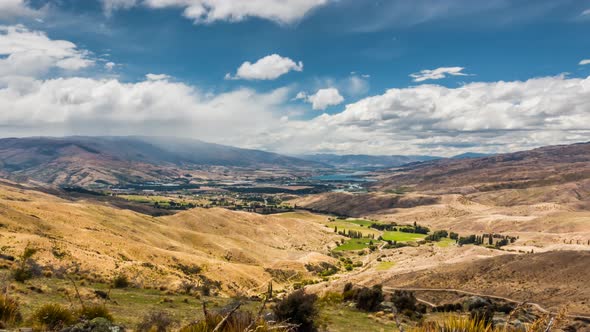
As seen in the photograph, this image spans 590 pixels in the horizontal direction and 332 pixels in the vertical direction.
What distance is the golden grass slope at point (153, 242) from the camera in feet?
159

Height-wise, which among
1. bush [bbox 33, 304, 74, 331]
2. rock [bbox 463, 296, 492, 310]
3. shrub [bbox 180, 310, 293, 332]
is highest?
shrub [bbox 180, 310, 293, 332]

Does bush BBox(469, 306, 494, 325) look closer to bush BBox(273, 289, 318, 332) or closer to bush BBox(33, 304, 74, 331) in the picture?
bush BBox(273, 289, 318, 332)

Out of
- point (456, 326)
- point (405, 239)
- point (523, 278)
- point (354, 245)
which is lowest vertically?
point (354, 245)

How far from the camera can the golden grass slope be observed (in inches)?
1907

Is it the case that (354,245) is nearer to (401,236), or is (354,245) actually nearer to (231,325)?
(401,236)

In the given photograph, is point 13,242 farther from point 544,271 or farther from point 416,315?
point 544,271

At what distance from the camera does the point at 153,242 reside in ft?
294

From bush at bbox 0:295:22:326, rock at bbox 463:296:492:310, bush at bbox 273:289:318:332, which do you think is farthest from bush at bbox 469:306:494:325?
bush at bbox 0:295:22:326

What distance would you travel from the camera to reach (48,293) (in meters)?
21.7

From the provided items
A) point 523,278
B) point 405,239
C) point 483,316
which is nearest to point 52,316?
point 483,316

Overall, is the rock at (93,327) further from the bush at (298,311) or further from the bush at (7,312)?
the bush at (298,311)

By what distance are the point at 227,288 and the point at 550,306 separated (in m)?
43.7

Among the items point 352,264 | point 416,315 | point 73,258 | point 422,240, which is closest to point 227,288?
point 73,258

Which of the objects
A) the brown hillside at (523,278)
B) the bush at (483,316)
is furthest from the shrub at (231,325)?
the brown hillside at (523,278)
